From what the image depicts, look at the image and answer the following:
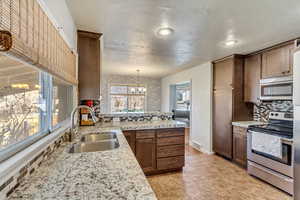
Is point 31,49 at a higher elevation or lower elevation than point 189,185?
higher

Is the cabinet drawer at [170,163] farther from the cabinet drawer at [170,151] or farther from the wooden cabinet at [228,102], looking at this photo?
the wooden cabinet at [228,102]

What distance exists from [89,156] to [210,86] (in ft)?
11.6

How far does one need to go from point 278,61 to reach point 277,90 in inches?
20.3

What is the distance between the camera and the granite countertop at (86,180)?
2.32 feet

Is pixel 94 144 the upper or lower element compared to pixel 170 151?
upper

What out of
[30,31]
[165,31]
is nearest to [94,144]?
[30,31]

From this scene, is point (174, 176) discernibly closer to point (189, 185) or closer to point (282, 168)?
point (189, 185)

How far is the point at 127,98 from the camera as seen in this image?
23.6ft

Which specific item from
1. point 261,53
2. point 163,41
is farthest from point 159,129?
point 261,53

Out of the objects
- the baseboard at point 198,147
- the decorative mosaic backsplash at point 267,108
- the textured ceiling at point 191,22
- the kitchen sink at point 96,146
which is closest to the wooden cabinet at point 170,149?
the kitchen sink at point 96,146

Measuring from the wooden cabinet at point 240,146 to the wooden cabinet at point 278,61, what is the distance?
45.3 inches

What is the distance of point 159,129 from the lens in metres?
2.75

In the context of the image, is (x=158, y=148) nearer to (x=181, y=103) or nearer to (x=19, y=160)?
(x=19, y=160)

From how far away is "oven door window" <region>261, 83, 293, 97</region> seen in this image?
8.16 ft
